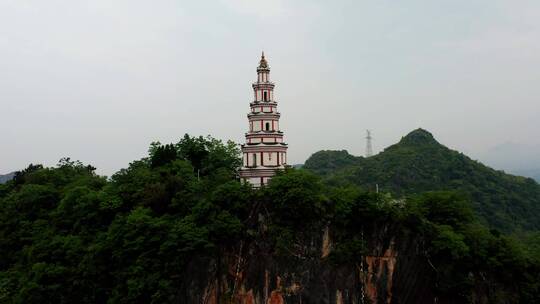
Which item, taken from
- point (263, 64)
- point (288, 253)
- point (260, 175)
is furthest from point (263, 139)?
point (288, 253)

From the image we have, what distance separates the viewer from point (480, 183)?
178 ft

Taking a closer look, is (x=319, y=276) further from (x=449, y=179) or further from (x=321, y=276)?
(x=449, y=179)

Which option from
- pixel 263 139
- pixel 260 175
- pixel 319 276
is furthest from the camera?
pixel 263 139

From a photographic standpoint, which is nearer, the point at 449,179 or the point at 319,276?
the point at 319,276

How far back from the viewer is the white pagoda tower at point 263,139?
103 ft

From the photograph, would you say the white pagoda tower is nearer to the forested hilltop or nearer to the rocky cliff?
the forested hilltop

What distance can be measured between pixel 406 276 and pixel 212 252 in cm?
1083

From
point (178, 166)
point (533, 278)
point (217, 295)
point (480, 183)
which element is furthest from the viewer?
point (480, 183)

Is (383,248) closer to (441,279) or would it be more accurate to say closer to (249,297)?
(441,279)

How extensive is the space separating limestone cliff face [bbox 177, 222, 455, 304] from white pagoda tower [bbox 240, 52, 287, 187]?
21.0 feet

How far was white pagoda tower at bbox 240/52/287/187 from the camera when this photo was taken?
31.4 metres

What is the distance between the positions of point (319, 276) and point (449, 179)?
120 feet

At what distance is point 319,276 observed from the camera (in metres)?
25.7

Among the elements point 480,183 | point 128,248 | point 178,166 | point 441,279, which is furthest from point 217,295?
point 480,183
